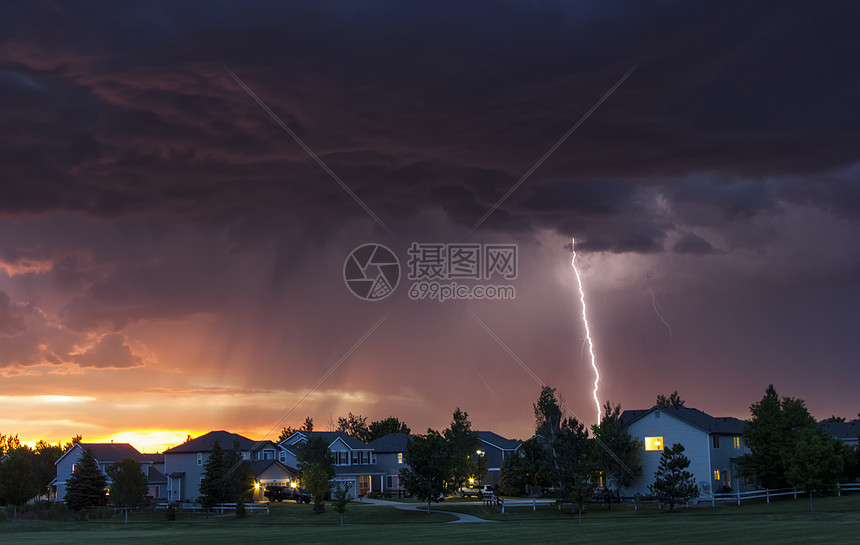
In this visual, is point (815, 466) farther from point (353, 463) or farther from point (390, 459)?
point (390, 459)

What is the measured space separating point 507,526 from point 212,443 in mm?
62521

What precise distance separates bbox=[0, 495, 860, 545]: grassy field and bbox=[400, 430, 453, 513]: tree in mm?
2882

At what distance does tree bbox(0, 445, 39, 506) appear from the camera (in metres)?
106

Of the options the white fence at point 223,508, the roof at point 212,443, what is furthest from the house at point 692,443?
the roof at point 212,443

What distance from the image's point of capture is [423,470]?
7681 cm

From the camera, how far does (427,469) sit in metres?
76.8

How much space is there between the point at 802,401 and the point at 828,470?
1244cm

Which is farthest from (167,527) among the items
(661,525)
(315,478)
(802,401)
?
(802,401)

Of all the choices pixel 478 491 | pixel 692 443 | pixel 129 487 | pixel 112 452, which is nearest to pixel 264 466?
pixel 129 487

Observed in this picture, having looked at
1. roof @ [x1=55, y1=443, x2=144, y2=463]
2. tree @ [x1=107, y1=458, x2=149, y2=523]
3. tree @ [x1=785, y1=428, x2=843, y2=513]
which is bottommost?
tree @ [x1=107, y1=458, x2=149, y2=523]

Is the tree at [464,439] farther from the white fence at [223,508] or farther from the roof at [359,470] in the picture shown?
the white fence at [223,508]

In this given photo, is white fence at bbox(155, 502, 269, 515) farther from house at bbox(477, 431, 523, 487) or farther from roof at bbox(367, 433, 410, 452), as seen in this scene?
house at bbox(477, 431, 523, 487)

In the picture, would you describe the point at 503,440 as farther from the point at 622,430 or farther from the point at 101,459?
the point at 101,459

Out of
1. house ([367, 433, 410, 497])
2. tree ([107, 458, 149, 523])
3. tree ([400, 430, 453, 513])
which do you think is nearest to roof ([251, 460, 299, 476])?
tree ([107, 458, 149, 523])
